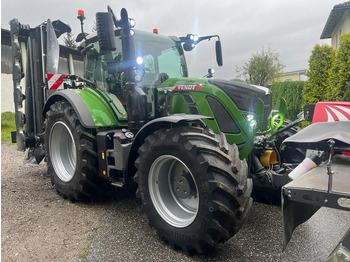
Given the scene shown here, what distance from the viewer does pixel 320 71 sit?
990cm

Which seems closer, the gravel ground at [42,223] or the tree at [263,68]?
the gravel ground at [42,223]

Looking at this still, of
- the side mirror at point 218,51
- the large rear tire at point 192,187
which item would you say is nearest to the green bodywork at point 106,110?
the large rear tire at point 192,187

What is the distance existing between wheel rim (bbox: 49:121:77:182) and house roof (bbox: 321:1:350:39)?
47.6ft

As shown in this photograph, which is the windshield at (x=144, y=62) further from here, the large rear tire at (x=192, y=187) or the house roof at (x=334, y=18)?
the house roof at (x=334, y=18)

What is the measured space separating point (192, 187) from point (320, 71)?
27.3 feet

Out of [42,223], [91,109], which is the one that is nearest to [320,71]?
[91,109]

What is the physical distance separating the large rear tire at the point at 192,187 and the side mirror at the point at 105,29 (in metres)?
1.08

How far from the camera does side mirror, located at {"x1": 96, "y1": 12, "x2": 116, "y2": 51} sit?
3297 mm

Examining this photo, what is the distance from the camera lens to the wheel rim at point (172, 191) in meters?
3.26

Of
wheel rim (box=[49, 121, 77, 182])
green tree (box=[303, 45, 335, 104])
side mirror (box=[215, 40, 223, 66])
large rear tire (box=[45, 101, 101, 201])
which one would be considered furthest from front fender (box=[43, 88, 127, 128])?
green tree (box=[303, 45, 335, 104])

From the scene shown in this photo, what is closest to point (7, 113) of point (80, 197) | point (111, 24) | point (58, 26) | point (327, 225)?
point (58, 26)

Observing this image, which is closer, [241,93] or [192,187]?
[192,187]

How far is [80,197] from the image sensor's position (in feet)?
14.7

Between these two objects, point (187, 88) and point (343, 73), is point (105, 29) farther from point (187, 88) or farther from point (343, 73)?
point (343, 73)
